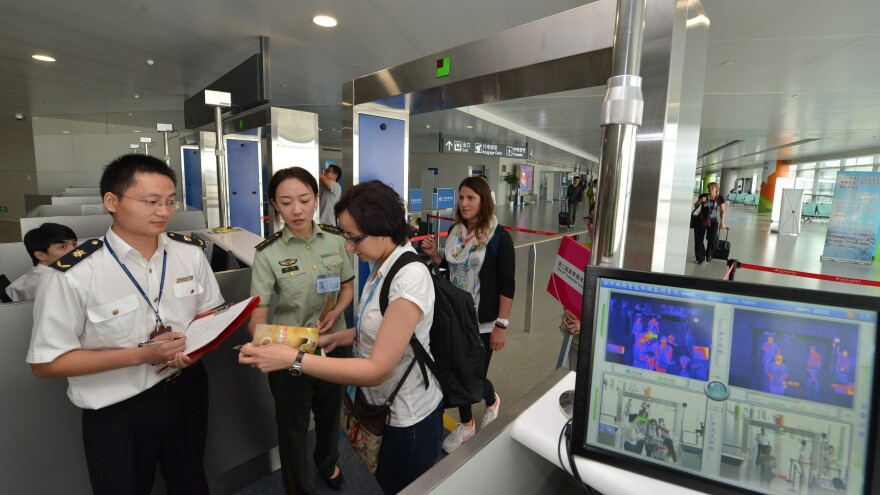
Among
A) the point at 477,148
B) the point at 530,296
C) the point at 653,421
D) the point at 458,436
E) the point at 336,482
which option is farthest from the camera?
the point at 477,148

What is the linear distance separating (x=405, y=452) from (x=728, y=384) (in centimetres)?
104

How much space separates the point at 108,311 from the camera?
1.35m

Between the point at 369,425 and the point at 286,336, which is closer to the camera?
the point at 286,336

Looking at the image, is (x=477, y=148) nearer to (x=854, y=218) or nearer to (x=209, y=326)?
(x=854, y=218)

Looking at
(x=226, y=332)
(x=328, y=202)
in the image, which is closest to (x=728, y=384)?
(x=226, y=332)

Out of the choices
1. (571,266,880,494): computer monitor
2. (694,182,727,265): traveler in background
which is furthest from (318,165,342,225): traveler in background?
(694,182,727,265): traveler in background

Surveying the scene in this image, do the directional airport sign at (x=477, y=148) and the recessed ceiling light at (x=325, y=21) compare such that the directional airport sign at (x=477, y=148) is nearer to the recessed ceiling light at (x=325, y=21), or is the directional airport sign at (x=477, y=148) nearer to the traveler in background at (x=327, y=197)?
the traveler in background at (x=327, y=197)

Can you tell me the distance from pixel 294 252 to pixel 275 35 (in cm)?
365

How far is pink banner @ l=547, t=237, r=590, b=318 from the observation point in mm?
1523

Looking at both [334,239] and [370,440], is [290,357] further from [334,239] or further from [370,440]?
[334,239]

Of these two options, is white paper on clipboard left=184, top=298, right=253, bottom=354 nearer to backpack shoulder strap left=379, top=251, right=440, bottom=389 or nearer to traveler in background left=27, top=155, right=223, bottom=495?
traveler in background left=27, top=155, right=223, bottom=495

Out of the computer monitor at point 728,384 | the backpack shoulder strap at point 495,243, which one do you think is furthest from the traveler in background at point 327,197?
the computer monitor at point 728,384

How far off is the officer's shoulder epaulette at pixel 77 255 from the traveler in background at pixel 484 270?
68.1 inches

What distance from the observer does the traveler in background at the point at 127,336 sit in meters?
1.28
